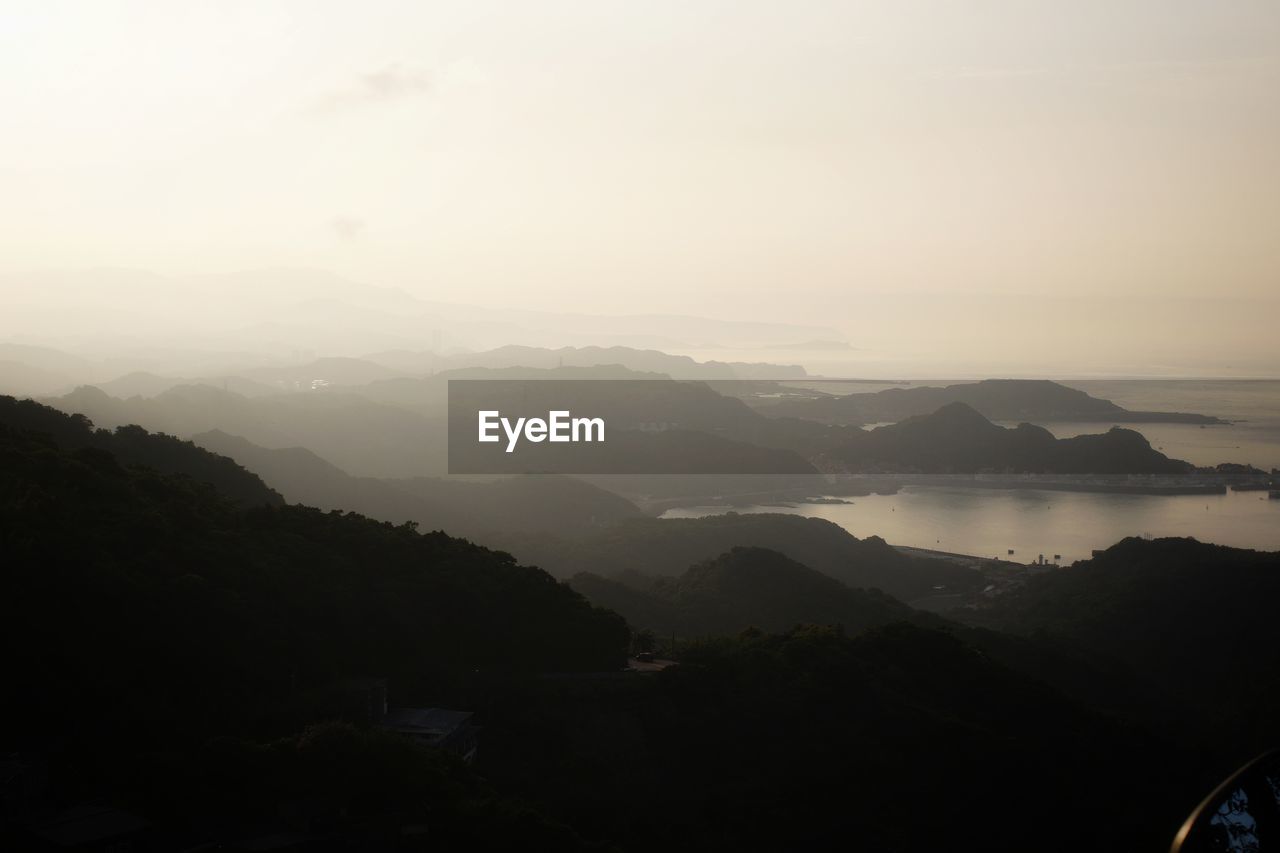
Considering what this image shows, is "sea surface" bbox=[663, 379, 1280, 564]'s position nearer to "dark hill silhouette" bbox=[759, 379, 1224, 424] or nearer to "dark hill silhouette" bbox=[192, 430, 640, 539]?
"dark hill silhouette" bbox=[192, 430, 640, 539]

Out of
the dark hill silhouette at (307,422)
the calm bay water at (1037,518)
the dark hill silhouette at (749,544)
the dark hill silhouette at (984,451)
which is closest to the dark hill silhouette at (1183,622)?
the dark hill silhouette at (749,544)

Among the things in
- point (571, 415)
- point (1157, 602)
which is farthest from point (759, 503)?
point (1157, 602)

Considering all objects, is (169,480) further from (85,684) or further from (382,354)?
(382,354)

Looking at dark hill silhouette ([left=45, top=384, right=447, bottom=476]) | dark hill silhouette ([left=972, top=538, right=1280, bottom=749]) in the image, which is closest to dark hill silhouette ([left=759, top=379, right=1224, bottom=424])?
dark hill silhouette ([left=45, top=384, right=447, bottom=476])

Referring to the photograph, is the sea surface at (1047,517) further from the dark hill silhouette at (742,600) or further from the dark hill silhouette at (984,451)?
the dark hill silhouette at (742,600)

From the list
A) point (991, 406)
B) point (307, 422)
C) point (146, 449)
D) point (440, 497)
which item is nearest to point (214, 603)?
point (146, 449)

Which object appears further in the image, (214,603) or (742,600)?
(742,600)

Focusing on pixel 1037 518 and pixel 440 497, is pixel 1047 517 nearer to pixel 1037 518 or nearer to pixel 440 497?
pixel 1037 518
